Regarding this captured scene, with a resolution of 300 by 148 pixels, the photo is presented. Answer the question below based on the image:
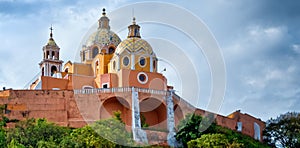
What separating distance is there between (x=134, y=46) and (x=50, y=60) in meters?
7.95

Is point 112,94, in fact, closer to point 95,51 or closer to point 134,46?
point 134,46

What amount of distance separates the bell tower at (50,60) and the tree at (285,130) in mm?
15975

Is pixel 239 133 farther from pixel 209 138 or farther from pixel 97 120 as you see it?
pixel 97 120

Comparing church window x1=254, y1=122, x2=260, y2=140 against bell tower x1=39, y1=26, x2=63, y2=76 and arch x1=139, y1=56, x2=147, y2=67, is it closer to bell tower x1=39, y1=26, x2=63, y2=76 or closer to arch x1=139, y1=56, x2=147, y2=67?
arch x1=139, y1=56, x2=147, y2=67

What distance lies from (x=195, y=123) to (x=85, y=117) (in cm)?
633

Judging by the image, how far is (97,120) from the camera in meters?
34.5

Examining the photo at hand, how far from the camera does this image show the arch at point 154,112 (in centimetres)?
3694

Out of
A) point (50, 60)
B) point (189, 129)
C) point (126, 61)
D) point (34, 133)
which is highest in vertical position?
point (50, 60)

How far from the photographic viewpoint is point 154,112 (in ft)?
125

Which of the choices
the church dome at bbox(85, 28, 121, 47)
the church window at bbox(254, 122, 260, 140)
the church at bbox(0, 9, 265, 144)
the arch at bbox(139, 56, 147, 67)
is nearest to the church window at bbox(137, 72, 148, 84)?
the church at bbox(0, 9, 265, 144)

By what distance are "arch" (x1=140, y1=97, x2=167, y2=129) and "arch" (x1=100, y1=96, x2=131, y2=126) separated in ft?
3.47

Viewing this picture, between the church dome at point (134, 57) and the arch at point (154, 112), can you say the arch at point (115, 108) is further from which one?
the church dome at point (134, 57)

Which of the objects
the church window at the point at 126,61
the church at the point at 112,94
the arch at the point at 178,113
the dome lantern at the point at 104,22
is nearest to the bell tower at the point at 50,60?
the church at the point at 112,94

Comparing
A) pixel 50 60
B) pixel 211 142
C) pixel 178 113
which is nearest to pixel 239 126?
pixel 178 113
